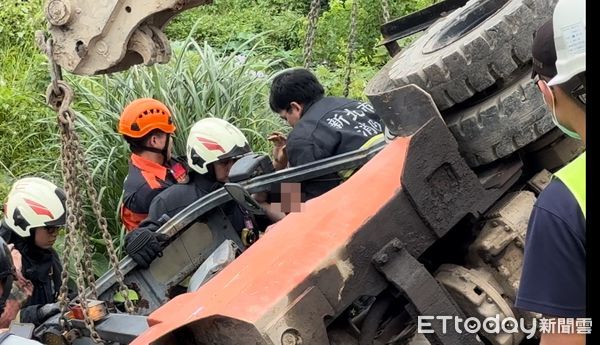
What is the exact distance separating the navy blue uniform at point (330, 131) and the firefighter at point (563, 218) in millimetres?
3135

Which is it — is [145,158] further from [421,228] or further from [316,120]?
[421,228]

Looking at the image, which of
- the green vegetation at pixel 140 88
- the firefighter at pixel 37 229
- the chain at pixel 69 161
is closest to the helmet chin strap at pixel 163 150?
the firefighter at pixel 37 229

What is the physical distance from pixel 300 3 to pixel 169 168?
23.9ft

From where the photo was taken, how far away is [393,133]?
3.20 meters

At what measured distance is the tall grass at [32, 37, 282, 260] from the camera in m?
7.76

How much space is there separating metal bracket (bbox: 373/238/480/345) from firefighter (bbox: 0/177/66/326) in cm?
293

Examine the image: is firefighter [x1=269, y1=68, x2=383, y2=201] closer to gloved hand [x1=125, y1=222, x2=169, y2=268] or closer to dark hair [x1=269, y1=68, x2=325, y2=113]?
dark hair [x1=269, y1=68, x2=325, y2=113]

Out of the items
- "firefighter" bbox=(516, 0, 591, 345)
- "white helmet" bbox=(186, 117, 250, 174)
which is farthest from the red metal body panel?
"white helmet" bbox=(186, 117, 250, 174)

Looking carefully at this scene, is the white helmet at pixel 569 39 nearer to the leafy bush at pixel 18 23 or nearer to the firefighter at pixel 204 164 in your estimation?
the firefighter at pixel 204 164

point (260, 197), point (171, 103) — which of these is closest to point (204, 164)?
point (260, 197)

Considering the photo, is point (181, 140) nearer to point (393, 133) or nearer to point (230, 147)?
point (230, 147)

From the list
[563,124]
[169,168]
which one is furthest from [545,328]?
[169,168]

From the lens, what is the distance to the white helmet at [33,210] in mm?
5379

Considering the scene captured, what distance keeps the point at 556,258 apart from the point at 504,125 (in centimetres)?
139
